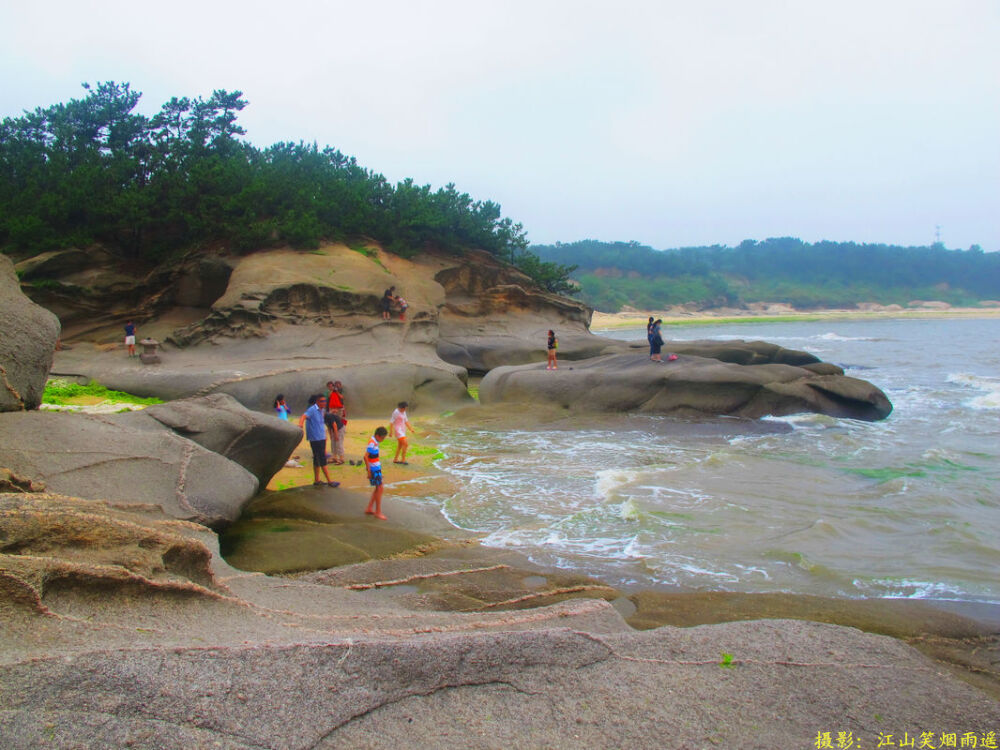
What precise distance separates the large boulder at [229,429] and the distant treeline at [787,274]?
252 feet

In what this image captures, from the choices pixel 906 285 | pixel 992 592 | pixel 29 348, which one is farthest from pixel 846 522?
pixel 906 285

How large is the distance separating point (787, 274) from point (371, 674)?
114 meters

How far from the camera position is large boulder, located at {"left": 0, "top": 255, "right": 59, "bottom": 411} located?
22.8 feet

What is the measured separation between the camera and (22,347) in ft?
23.3

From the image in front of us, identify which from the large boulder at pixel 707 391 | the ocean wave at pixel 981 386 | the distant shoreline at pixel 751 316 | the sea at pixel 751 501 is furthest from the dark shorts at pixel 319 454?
the distant shoreline at pixel 751 316

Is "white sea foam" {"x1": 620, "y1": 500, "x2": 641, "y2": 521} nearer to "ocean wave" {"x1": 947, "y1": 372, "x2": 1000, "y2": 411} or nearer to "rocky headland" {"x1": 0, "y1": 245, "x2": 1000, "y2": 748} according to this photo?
"rocky headland" {"x1": 0, "y1": 245, "x2": 1000, "y2": 748}

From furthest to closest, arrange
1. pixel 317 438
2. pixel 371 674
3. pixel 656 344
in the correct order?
pixel 656 344 < pixel 317 438 < pixel 371 674

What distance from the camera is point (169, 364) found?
1809cm

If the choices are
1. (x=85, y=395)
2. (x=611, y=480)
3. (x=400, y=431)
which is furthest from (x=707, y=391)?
(x=85, y=395)

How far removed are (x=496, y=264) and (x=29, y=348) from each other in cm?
2278

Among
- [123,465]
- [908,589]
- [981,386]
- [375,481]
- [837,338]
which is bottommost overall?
[908,589]

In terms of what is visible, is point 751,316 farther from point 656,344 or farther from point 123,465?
point 123,465

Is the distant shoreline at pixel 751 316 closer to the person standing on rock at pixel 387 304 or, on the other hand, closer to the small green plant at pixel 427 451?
the person standing on rock at pixel 387 304

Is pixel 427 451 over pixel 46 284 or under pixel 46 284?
under
